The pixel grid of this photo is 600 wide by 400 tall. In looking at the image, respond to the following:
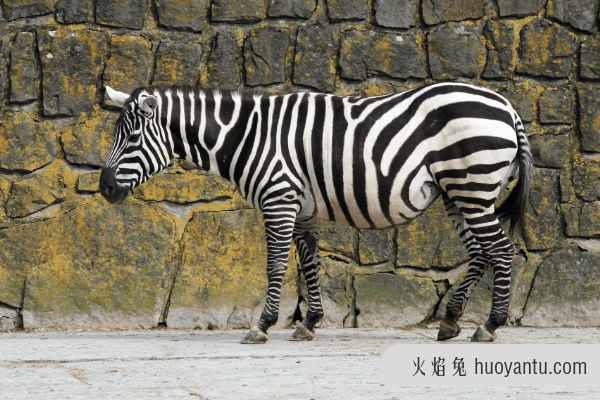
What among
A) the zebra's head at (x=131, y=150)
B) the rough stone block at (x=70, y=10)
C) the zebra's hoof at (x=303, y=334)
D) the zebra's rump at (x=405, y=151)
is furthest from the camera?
the rough stone block at (x=70, y=10)

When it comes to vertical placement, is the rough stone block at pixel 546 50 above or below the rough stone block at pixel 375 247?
above

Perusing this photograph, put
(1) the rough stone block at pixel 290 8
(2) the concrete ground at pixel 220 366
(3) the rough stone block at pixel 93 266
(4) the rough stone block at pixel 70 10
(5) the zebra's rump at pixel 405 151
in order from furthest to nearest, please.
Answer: (1) the rough stone block at pixel 290 8, (4) the rough stone block at pixel 70 10, (3) the rough stone block at pixel 93 266, (5) the zebra's rump at pixel 405 151, (2) the concrete ground at pixel 220 366

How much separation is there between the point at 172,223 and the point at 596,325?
3072 mm

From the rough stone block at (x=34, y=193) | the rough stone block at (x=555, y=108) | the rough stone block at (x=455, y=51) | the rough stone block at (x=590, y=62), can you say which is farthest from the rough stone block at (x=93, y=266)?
the rough stone block at (x=590, y=62)

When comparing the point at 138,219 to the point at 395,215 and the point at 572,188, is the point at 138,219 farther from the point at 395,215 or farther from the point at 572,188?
the point at 572,188

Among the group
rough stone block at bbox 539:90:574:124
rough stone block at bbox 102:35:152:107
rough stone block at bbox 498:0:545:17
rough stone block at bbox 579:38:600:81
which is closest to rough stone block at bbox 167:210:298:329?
rough stone block at bbox 102:35:152:107

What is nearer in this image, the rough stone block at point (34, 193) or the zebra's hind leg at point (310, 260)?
the zebra's hind leg at point (310, 260)

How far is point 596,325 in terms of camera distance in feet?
17.5

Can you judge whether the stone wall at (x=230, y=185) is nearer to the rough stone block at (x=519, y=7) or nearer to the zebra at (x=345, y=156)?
the rough stone block at (x=519, y=7)

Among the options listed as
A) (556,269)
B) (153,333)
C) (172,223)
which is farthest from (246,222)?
(556,269)

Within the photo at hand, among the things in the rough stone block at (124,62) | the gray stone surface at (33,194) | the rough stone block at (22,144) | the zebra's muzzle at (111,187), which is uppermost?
the rough stone block at (124,62)

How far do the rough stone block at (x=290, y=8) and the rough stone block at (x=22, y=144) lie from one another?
1.82 metres

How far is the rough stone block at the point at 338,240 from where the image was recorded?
5395mm

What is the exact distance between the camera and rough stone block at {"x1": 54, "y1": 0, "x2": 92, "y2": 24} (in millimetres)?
5301
